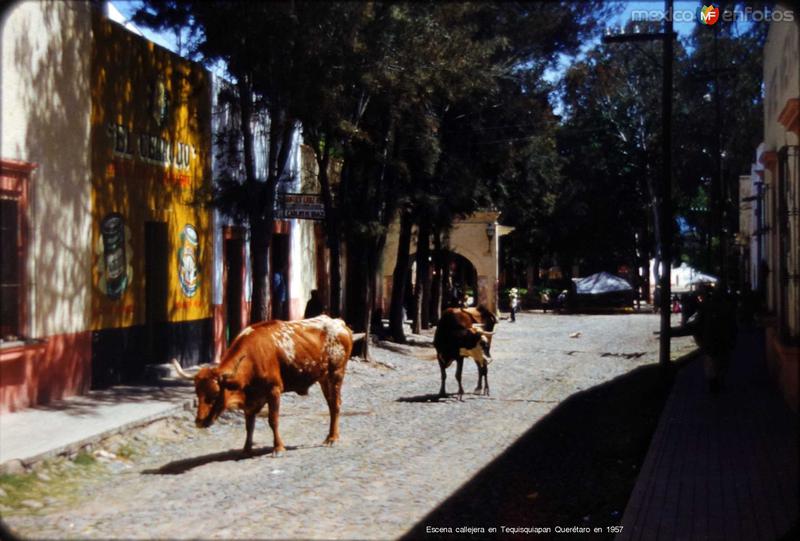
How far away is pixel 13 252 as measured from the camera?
2537 mm

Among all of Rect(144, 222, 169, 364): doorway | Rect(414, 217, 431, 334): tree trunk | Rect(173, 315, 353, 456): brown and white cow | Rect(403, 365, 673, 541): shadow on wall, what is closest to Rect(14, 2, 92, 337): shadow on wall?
Rect(173, 315, 353, 456): brown and white cow

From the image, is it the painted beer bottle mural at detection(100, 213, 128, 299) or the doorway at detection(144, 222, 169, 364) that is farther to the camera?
the doorway at detection(144, 222, 169, 364)

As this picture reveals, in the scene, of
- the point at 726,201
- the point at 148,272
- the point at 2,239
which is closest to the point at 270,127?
the point at 2,239

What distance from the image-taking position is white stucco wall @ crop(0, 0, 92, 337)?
10.2 ft

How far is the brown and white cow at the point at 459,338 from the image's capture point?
44.1ft

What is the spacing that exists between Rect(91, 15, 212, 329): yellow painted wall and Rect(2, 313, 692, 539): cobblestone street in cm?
128

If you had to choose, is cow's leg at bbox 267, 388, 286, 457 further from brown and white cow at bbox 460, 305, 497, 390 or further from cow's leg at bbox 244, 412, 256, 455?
brown and white cow at bbox 460, 305, 497, 390

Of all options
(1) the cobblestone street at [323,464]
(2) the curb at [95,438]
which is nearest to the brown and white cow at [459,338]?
(1) the cobblestone street at [323,464]

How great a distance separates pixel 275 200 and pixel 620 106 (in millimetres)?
2893

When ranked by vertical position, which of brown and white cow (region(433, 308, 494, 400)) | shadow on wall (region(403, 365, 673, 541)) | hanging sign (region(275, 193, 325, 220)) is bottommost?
shadow on wall (region(403, 365, 673, 541))

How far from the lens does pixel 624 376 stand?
17.8 m

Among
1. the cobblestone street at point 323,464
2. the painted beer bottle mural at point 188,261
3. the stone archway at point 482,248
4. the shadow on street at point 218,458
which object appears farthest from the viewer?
the stone archway at point 482,248

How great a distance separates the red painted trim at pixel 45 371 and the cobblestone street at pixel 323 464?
389 mm

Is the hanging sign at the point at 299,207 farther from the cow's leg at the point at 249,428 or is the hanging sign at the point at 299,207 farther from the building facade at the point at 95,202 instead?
the cow's leg at the point at 249,428
